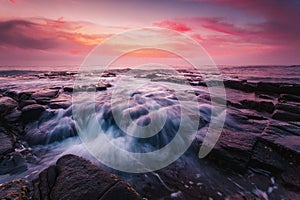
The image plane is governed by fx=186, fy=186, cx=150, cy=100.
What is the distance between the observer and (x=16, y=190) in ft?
10.6

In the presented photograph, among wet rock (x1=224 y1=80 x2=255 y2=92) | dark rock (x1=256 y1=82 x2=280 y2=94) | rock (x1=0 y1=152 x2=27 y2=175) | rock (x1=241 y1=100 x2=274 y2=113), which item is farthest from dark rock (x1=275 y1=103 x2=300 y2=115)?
rock (x1=0 y1=152 x2=27 y2=175)

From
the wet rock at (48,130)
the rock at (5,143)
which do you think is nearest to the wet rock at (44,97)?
the wet rock at (48,130)

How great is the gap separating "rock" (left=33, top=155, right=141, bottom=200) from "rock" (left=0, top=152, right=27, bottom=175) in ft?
3.78

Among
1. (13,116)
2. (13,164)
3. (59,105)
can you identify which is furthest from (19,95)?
(13,164)

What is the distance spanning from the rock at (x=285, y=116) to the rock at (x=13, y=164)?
8442 millimetres

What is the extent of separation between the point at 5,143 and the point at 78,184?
144 inches

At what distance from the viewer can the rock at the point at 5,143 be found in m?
4.89

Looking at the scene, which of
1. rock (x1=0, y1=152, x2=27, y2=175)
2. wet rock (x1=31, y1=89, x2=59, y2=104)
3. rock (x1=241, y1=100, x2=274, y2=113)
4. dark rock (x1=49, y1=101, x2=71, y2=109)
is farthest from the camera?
wet rock (x1=31, y1=89, x2=59, y2=104)

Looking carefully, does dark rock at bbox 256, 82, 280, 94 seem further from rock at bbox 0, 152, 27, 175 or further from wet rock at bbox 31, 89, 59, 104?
rock at bbox 0, 152, 27, 175

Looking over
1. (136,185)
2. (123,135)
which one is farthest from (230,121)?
A: (136,185)

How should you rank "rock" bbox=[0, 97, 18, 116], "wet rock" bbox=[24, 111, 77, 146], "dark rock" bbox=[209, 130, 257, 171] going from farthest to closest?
1. "rock" bbox=[0, 97, 18, 116]
2. "wet rock" bbox=[24, 111, 77, 146]
3. "dark rock" bbox=[209, 130, 257, 171]

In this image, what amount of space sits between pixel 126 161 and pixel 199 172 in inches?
74.7

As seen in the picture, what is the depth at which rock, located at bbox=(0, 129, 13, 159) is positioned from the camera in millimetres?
4888

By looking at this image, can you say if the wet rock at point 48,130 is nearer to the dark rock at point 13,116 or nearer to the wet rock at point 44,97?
the dark rock at point 13,116
